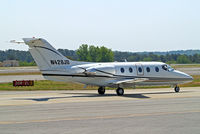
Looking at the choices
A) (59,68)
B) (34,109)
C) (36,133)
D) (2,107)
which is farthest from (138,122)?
(59,68)

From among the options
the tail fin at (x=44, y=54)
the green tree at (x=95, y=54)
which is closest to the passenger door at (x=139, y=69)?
the tail fin at (x=44, y=54)

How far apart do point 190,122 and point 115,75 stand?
15742mm

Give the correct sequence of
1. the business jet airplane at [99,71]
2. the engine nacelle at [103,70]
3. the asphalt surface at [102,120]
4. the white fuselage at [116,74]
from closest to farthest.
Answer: the asphalt surface at [102,120] → the business jet airplane at [99,71] → the white fuselage at [116,74] → the engine nacelle at [103,70]

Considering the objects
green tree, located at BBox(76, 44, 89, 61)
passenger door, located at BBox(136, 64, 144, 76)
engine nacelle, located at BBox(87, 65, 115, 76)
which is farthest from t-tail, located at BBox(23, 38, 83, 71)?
green tree, located at BBox(76, 44, 89, 61)

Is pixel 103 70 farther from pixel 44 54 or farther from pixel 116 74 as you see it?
pixel 44 54

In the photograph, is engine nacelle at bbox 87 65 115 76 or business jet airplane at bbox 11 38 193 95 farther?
engine nacelle at bbox 87 65 115 76

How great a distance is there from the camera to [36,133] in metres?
13.0

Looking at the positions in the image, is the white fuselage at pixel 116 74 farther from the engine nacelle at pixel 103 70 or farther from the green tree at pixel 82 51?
the green tree at pixel 82 51

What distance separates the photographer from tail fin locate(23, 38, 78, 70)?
2750 centimetres

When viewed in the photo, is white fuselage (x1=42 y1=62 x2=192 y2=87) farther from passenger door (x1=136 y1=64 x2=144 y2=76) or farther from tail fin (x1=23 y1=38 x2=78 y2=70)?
tail fin (x1=23 y1=38 x2=78 y2=70)

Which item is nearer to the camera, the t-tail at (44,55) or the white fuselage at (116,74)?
the t-tail at (44,55)

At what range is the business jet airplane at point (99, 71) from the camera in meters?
28.0

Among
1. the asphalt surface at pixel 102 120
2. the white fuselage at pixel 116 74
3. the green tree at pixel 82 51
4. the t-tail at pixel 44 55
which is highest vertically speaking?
the green tree at pixel 82 51

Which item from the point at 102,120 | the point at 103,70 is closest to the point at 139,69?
the point at 103,70
